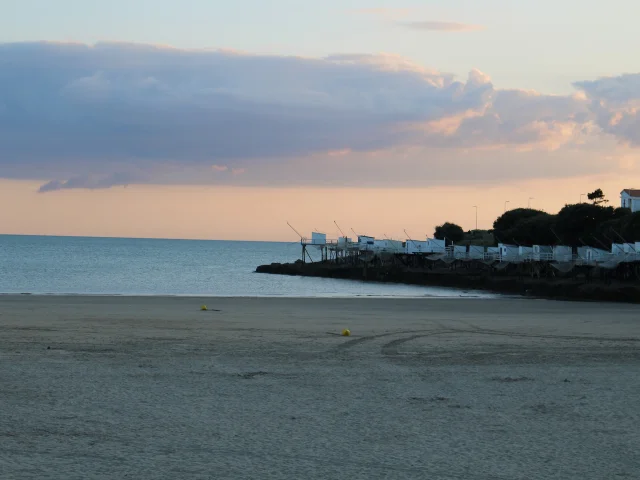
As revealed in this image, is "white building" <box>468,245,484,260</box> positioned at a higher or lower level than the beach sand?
higher

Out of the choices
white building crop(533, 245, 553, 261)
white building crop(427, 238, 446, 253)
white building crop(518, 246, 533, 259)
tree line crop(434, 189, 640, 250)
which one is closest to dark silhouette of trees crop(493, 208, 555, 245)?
tree line crop(434, 189, 640, 250)

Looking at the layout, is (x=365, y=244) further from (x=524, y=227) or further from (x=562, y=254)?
(x=562, y=254)

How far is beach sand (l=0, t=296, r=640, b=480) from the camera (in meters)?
7.72

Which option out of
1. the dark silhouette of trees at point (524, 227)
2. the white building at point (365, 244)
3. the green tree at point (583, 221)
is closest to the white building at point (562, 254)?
the green tree at point (583, 221)

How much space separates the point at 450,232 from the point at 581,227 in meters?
56.4

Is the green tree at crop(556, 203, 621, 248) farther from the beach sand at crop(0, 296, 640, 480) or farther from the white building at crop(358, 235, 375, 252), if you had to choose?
the beach sand at crop(0, 296, 640, 480)

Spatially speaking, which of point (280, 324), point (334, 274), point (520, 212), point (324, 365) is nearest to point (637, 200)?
point (520, 212)

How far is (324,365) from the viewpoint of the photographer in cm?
1461

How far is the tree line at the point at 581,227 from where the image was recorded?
273ft

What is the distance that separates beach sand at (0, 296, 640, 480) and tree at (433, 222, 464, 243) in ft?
421

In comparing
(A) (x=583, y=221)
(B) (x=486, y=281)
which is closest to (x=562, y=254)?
(B) (x=486, y=281)

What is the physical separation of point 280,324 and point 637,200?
91.8m

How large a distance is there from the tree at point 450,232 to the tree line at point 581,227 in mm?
29233

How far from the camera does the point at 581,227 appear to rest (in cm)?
9356
